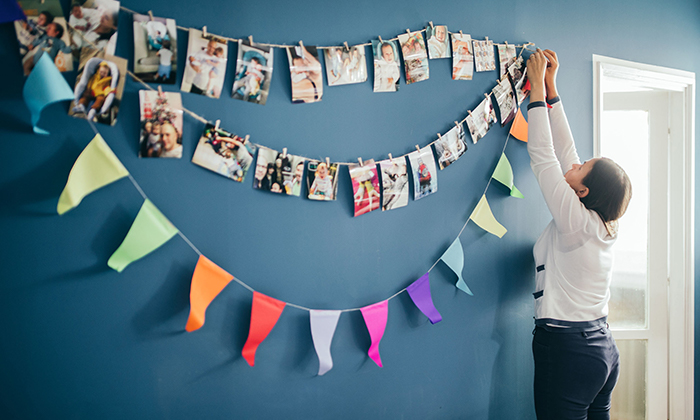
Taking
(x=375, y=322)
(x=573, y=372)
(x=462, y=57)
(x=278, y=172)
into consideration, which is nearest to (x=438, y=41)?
(x=462, y=57)

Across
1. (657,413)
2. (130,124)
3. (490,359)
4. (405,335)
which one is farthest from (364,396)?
(657,413)

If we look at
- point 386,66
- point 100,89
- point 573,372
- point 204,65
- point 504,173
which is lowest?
point 573,372

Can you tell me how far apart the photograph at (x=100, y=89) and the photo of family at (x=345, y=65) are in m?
0.65

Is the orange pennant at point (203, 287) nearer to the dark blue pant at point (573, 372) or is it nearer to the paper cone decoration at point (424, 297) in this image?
the paper cone decoration at point (424, 297)

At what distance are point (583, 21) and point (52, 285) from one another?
246 cm

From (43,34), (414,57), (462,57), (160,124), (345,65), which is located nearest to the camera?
(43,34)

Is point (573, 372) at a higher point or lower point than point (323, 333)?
lower

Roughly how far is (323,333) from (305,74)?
2.98ft

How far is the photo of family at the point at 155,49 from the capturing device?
1.17m

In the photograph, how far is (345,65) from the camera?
4.67 feet

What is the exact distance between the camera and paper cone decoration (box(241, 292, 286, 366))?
127cm

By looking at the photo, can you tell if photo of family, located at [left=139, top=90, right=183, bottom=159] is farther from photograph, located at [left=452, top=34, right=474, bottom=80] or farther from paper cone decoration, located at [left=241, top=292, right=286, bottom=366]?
photograph, located at [left=452, top=34, right=474, bottom=80]

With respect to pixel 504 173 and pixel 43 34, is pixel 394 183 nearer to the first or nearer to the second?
pixel 504 173

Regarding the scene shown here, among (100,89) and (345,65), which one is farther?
(345,65)
